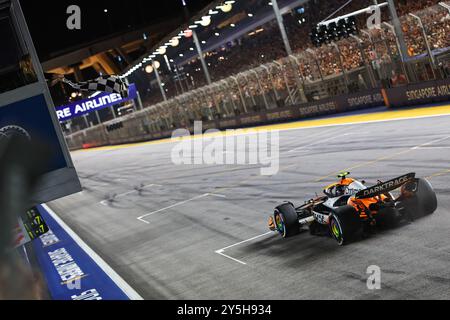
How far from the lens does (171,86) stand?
7556cm

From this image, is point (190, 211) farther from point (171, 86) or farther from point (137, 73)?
point (137, 73)

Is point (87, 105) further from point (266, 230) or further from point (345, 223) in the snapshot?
point (345, 223)

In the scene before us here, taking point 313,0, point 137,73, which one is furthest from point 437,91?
point 137,73

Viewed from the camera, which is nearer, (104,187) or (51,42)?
(104,187)

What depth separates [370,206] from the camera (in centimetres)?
1066

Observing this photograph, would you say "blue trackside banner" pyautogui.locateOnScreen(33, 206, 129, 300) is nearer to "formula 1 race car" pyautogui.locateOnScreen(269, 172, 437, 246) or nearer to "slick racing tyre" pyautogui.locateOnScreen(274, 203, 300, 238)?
"slick racing tyre" pyautogui.locateOnScreen(274, 203, 300, 238)

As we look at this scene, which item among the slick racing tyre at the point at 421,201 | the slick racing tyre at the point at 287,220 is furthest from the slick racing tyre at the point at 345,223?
the slick racing tyre at the point at 287,220

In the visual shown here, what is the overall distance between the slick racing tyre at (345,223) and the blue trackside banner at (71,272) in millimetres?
3639

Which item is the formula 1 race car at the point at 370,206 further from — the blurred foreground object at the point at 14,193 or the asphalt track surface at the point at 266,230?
the blurred foreground object at the point at 14,193

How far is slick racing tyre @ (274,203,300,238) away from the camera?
39.5 feet

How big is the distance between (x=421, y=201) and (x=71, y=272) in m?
7.99

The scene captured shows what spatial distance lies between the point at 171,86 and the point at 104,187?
144ft
